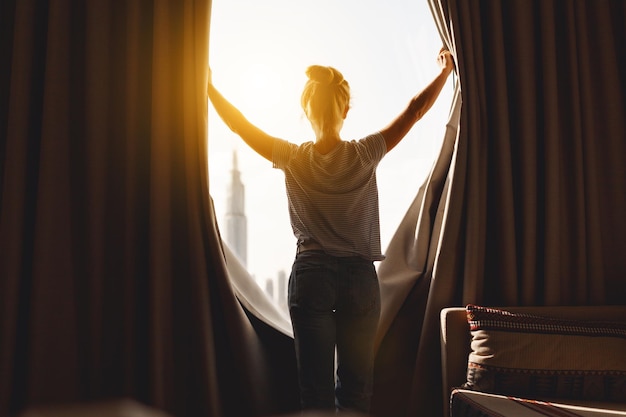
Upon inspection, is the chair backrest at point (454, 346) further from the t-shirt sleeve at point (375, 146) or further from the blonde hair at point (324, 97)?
the blonde hair at point (324, 97)

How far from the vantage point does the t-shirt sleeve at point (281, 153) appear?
171 cm

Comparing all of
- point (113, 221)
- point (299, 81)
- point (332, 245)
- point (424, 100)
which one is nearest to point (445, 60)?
point (424, 100)

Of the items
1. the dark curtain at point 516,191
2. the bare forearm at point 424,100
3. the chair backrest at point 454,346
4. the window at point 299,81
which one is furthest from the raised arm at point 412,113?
the chair backrest at point 454,346

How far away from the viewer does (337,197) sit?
1.62 meters

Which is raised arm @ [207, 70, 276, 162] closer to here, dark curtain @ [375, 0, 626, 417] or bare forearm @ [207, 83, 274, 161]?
bare forearm @ [207, 83, 274, 161]

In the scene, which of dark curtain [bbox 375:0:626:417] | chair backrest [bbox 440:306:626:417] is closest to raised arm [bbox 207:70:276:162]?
dark curtain [bbox 375:0:626:417]

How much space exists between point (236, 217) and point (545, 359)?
1.21 meters

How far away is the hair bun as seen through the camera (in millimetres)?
1657

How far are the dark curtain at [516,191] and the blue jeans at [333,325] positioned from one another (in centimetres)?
42

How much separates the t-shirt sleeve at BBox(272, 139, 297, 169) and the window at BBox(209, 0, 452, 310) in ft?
1.04

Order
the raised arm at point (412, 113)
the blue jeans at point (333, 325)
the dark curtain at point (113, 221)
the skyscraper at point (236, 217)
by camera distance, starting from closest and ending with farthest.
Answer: the blue jeans at point (333, 325), the dark curtain at point (113, 221), the raised arm at point (412, 113), the skyscraper at point (236, 217)

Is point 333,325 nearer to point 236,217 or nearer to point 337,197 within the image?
point 337,197

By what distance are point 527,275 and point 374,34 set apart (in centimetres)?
116

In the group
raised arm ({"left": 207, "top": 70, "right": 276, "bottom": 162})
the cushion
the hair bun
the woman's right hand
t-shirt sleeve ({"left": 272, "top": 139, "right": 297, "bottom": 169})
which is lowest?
the cushion
